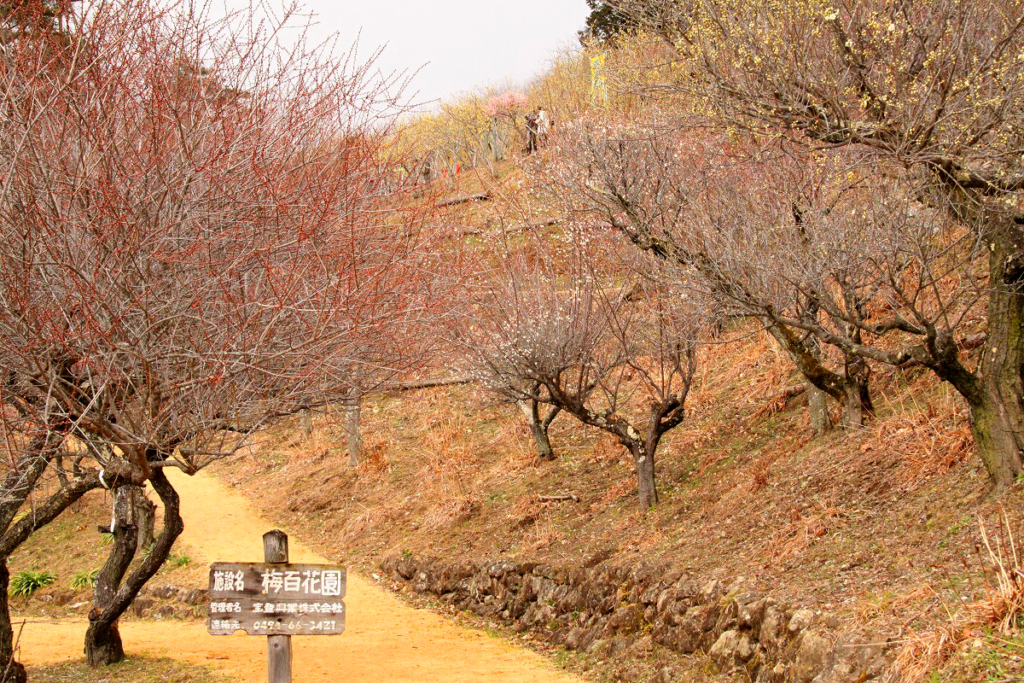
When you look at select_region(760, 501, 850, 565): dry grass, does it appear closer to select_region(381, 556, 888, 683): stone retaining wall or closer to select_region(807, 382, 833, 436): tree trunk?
select_region(381, 556, 888, 683): stone retaining wall

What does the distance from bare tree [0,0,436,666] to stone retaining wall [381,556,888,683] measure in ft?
13.2

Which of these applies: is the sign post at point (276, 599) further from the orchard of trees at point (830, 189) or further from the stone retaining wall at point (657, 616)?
the orchard of trees at point (830, 189)

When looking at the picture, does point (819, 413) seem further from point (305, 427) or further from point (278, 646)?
point (305, 427)

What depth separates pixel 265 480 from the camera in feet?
67.3

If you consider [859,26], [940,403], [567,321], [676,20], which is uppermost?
[676,20]

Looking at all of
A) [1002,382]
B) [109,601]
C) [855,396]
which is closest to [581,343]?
[855,396]

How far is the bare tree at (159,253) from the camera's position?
6.41m

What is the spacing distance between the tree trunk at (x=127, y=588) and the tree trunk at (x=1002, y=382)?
7091 millimetres

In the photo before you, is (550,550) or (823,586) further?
(550,550)

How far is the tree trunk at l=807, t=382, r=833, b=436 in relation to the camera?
486 inches

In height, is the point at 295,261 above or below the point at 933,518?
above

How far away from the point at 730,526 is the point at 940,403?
286cm

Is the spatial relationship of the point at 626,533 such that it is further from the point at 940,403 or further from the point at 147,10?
the point at 147,10

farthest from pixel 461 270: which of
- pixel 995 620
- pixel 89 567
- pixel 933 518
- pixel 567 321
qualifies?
pixel 89 567
